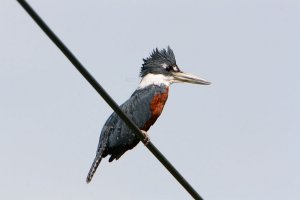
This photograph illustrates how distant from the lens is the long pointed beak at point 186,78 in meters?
9.88

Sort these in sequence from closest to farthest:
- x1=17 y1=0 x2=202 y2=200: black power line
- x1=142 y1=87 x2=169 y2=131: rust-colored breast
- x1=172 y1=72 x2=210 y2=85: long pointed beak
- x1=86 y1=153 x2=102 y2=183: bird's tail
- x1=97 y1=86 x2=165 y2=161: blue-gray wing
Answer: x1=17 y1=0 x2=202 y2=200: black power line → x1=86 y1=153 x2=102 y2=183: bird's tail → x1=97 y1=86 x2=165 y2=161: blue-gray wing → x1=142 y1=87 x2=169 y2=131: rust-colored breast → x1=172 y1=72 x2=210 y2=85: long pointed beak

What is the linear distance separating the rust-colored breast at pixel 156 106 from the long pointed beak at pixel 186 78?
0.45 m

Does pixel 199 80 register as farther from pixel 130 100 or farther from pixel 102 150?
pixel 102 150

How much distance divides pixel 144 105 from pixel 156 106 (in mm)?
149

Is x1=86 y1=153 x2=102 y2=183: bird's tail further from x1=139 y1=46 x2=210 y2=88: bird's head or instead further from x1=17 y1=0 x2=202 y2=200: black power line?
x1=17 y1=0 x2=202 y2=200: black power line

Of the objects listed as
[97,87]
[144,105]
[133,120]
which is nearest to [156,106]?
[144,105]

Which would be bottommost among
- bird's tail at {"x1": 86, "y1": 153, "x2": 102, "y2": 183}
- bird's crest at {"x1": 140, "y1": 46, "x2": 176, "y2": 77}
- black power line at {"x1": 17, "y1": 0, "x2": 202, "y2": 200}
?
black power line at {"x1": 17, "y1": 0, "x2": 202, "y2": 200}

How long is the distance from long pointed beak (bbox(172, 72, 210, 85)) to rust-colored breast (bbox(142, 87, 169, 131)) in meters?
0.45

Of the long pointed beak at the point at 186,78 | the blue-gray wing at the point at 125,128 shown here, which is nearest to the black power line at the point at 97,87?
the blue-gray wing at the point at 125,128

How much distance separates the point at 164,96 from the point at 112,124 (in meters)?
0.77

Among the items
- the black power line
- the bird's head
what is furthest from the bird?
the black power line

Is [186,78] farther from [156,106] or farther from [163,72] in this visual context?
[156,106]

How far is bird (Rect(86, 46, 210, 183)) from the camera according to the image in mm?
9102

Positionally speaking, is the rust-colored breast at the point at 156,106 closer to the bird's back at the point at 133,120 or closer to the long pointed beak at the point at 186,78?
the bird's back at the point at 133,120
